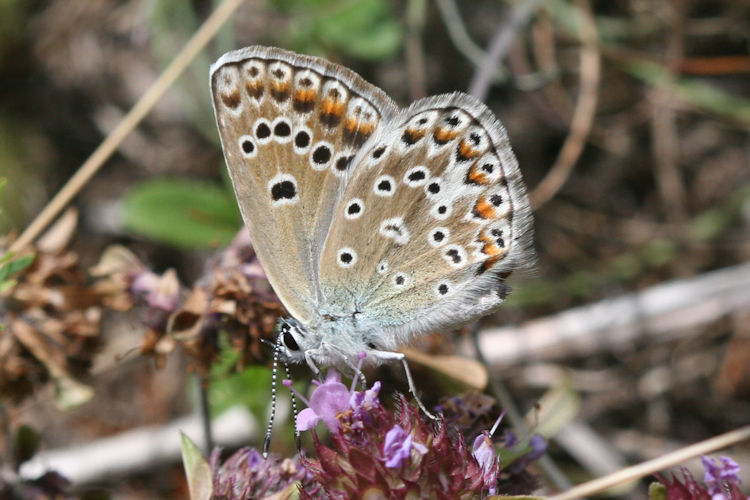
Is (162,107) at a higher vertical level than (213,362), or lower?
higher

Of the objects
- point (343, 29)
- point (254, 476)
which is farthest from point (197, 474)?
point (343, 29)

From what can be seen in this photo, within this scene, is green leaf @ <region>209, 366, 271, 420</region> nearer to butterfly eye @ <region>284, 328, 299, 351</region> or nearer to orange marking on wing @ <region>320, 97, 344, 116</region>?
butterfly eye @ <region>284, 328, 299, 351</region>

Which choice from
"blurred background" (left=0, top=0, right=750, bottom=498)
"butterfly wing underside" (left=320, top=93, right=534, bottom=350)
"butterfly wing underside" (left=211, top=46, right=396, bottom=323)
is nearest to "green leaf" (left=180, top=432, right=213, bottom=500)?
"butterfly wing underside" (left=211, top=46, right=396, bottom=323)

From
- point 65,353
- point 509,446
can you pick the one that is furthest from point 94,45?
point 509,446

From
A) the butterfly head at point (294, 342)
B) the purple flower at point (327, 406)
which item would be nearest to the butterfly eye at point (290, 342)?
the butterfly head at point (294, 342)

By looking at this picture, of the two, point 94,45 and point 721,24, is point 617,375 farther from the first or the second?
point 94,45
